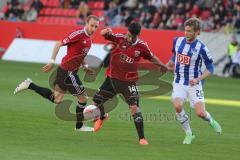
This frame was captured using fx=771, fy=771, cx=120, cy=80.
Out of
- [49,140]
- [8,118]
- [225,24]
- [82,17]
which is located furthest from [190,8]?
[49,140]

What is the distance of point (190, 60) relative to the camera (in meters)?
13.4

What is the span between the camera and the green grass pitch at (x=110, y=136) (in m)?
11.9

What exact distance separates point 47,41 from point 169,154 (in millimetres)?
28517

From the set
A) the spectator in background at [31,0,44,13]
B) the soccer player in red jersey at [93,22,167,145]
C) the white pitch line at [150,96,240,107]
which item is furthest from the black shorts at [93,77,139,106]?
the spectator in background at [31,0,44,13]

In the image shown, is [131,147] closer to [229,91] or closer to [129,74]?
[129,74]

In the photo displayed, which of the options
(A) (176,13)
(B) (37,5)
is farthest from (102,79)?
(B) (37,5)

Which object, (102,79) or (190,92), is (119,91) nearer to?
(190,92)

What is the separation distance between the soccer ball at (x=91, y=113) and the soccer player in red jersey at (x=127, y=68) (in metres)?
0.64

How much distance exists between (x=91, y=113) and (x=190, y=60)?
2.65 m

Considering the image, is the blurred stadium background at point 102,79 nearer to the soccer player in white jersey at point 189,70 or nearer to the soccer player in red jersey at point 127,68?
the soccer player in red jersey at point 127,68

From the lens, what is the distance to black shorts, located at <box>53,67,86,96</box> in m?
15.0

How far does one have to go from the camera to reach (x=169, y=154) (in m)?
12.2

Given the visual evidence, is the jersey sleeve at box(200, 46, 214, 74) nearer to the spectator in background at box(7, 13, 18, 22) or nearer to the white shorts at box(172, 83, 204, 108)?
the white shorts at box(172, 83, 204, 108)

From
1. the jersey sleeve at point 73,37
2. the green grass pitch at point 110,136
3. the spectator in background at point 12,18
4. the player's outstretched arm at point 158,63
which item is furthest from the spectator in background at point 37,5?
the player's outstretched arm at point 158,63
